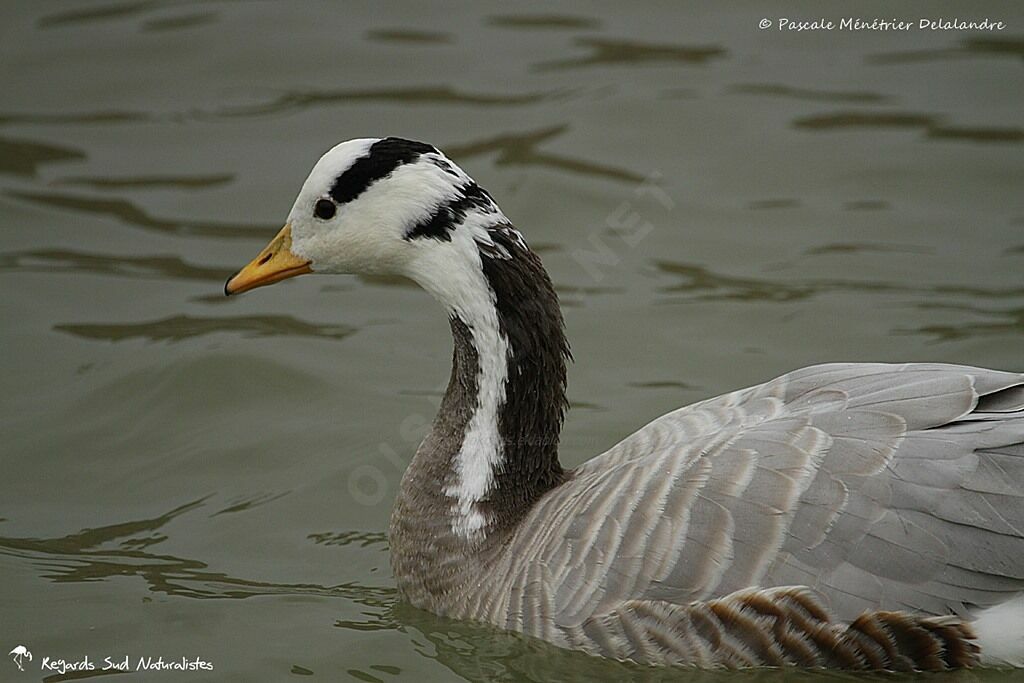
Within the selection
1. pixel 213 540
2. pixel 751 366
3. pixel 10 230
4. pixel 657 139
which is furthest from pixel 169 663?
pixel 657 139

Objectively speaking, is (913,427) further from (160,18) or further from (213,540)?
(160,18)

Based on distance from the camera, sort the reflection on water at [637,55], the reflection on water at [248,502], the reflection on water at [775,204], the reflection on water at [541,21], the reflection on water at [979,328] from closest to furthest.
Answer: the reflection on water at [248,502] → the reflection on water at [979,328] → the reflection on water at [775,204] → the reflection on water at [637,55] → the reflection on water at [541,21]

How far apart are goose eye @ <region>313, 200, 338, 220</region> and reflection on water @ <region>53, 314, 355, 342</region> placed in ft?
8.90

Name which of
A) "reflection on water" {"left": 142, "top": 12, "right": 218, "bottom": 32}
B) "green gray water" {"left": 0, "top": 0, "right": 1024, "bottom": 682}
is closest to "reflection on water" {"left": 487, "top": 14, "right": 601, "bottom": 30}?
"green gray water" {"left": 0, "top": 0, "right": 1024, "bottom": 682}

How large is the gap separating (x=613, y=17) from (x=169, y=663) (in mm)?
7931

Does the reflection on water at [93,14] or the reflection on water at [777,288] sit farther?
the reflection on water at [93,14]

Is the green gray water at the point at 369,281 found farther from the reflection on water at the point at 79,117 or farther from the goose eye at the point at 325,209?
the goose eye at the point at 325,209

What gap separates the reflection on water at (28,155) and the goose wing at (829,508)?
6.35m

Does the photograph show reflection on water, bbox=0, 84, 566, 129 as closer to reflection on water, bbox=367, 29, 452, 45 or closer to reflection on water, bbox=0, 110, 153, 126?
reflection on water, bbox=0, 110, 153, 126

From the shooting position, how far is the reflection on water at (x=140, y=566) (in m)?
6.09

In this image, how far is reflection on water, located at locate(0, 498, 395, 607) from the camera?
20.0 ft

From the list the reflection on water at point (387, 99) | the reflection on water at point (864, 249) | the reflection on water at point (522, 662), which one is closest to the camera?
the reflection on water at point (522, 662)

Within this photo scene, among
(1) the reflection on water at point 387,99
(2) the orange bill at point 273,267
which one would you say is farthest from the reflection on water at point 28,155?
(2) the orange bill at point 273,267

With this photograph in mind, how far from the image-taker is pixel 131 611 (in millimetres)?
5922
